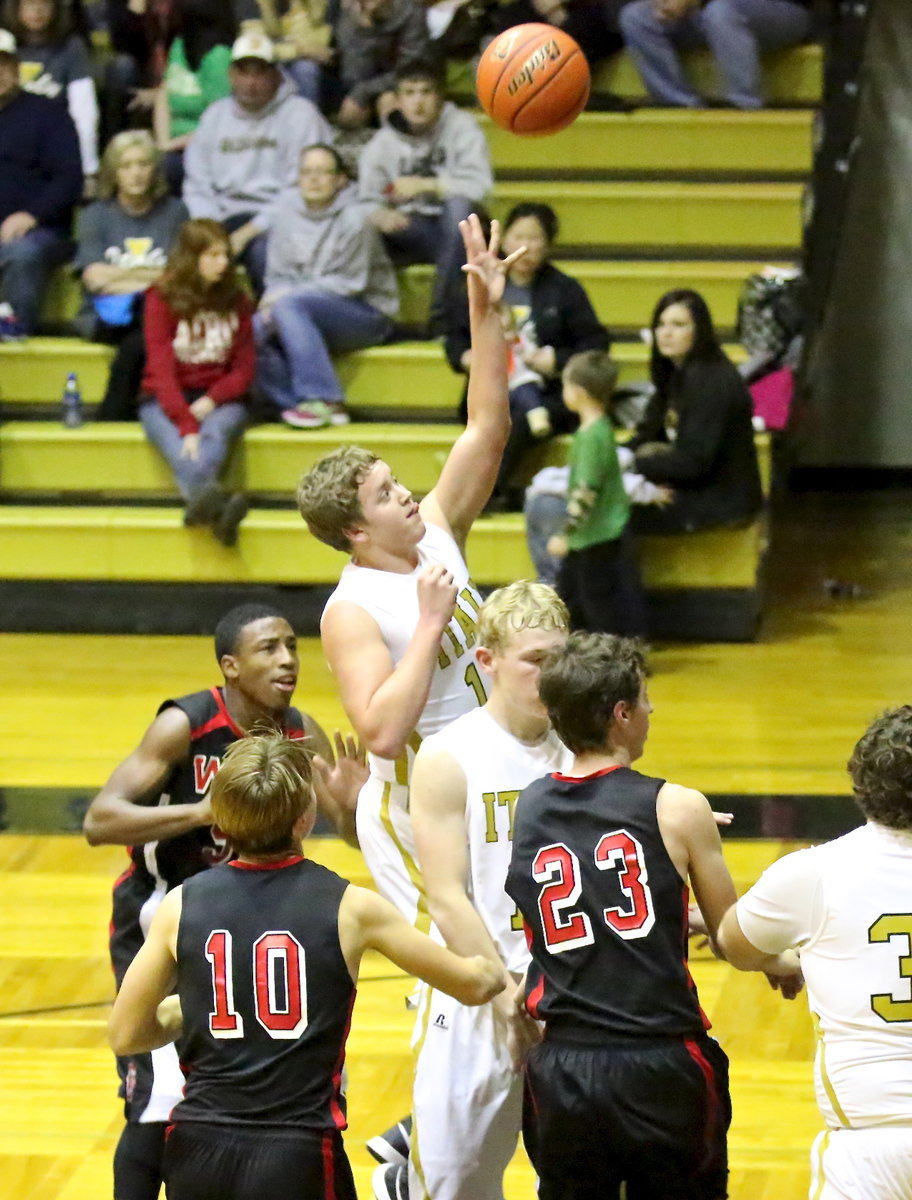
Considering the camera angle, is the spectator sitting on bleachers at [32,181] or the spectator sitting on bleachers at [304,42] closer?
the spectator sitting on bleachers at [32,181]

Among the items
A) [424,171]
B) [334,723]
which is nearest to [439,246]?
[424,171]

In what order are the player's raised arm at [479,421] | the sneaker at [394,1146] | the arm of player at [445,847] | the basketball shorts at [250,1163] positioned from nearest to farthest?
the basketball shorts at [250,1163]
the arm of player at [445,847]
the sneaker at [394,1146]
the player's raised arm at [479,421]

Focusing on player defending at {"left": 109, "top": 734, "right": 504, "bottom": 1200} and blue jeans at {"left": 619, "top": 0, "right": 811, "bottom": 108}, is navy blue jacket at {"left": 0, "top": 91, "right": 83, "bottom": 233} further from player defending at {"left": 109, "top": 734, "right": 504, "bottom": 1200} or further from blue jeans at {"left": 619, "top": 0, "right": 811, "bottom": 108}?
player defending at {"left": 109, "top": 734, "right": 504, "bottom": 1200}

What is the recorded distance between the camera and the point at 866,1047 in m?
2.86

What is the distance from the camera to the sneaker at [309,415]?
9.22 meters

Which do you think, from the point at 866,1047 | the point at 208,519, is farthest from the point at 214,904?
the point at 208,519

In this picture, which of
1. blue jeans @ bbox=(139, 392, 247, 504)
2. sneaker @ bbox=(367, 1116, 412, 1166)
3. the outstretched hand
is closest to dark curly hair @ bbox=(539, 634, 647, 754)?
sneaker @ bbox=(367, 1116, 412, 1166)

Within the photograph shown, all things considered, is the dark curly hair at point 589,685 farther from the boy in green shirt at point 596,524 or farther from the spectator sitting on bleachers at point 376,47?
the spectator sitting on bleachers at point 376,47

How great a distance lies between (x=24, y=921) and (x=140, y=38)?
21.8 ft

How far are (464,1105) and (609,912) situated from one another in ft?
2.00

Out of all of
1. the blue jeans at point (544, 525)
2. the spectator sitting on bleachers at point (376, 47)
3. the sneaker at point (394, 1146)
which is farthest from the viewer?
the spectator sitting on bleachers at point (376, 47)

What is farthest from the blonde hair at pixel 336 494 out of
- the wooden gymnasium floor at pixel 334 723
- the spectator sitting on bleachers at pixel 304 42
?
the spectator sitting on bleachers at pixel 304 42

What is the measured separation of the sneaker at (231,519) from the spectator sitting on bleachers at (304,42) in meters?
2.72

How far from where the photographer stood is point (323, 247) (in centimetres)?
928
